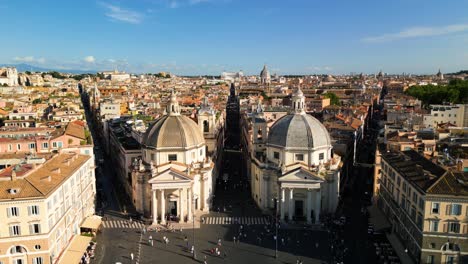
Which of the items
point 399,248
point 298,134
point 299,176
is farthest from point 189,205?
point 399,248

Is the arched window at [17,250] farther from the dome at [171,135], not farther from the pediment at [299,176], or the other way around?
the pediment at [299,176]

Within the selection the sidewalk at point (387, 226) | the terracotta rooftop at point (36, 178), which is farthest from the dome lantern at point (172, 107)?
the sidewalk at point (387, 226)

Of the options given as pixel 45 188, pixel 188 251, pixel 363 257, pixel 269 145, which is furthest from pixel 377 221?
pixel 45 188

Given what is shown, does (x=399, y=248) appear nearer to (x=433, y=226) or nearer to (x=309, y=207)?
(x=433, y=226)

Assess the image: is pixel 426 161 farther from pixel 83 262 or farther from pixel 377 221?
pixel 83 262

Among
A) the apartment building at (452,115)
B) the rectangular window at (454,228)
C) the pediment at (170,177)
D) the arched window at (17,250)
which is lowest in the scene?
the arched window at (17,250)
